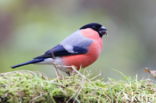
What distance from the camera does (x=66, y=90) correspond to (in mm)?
1905

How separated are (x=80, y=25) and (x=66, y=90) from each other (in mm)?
4361

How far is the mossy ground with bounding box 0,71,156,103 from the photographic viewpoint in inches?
72.9

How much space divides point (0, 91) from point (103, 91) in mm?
468

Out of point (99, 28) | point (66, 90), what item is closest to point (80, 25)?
point (99, 28)

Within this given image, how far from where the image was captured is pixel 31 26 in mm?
5809

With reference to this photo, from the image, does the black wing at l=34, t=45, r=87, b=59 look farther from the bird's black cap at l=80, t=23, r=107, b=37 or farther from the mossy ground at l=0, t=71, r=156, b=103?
the mossy ground at l=0, t=71, r=156, b=103

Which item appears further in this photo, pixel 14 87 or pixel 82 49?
pixel 82 49

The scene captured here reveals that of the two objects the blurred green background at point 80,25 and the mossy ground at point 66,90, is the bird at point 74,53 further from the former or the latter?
the mossy ground at point 66,90

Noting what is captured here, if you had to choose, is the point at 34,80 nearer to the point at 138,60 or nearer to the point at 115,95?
the point at 115,95

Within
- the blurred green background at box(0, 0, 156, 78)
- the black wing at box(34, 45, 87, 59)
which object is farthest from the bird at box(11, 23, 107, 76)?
the blurred green background at box(0, 0, 156, 78)

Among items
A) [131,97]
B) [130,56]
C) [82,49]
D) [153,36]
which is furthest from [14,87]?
[153,36]

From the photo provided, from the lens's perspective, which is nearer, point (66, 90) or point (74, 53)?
point (66, 90)

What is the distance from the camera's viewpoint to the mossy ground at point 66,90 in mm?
1851

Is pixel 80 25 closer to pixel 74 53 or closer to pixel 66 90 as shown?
pixel 74 53
